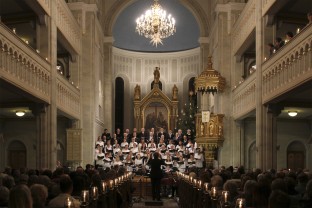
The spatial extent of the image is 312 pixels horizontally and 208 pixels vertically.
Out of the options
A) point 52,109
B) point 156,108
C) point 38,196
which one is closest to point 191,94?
point 156,108

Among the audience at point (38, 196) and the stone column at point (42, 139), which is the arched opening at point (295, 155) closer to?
the stone column at point (42, 139)

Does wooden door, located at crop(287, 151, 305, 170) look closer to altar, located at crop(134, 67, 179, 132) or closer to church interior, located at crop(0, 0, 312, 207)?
church interior, located at crop(0, 0, 312, 207)

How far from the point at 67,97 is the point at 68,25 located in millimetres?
3270

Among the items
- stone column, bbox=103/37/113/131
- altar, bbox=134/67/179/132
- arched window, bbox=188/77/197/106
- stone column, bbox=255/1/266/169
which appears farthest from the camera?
altar, bbox=134/67/179/132

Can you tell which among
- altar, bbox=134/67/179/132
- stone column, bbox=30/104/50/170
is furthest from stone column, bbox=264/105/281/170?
altar, bbox=134/67/179/132

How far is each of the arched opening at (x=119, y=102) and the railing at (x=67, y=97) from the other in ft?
38.4

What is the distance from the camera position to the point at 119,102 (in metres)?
38.6

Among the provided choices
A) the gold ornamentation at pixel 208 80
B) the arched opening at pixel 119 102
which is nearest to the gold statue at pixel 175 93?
the arched opening at pixel 119 102

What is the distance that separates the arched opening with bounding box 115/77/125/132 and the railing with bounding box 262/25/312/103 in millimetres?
20183

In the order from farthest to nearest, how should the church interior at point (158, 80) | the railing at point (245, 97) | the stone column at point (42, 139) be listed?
the railing at point (245, 97)
the stone column at point (42, 139)
the church interior at point (158, 80)

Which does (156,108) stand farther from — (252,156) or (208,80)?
(252,156)

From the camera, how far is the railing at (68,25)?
21859mm

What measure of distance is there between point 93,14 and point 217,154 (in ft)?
32.2

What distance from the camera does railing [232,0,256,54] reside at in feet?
A: 70.5
